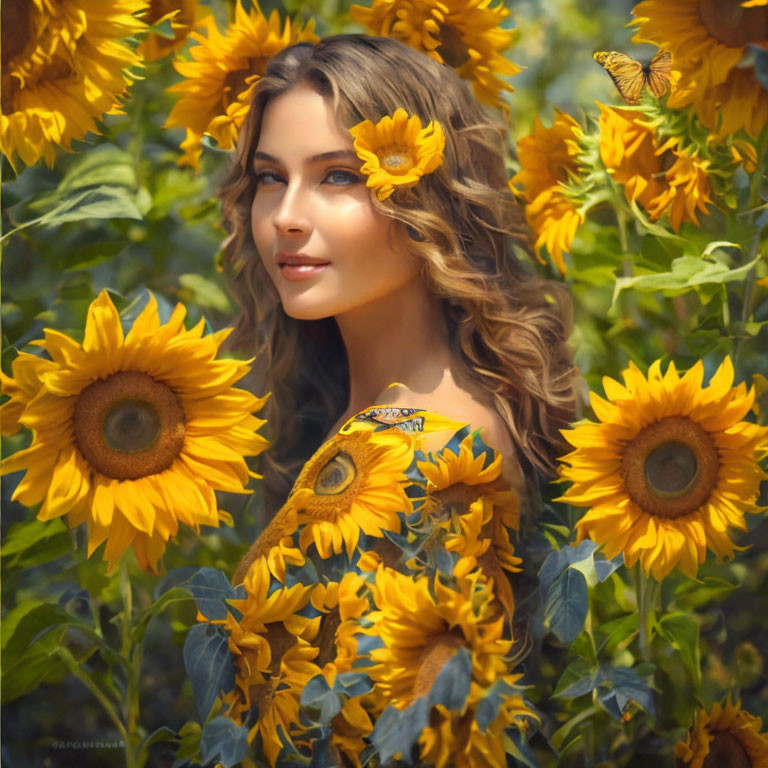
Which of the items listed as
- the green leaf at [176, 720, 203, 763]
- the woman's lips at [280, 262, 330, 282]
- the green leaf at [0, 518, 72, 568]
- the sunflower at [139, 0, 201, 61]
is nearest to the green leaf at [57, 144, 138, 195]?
the sunflower at [139, 0, 201, 61]

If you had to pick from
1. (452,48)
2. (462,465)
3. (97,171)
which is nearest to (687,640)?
(462,465)

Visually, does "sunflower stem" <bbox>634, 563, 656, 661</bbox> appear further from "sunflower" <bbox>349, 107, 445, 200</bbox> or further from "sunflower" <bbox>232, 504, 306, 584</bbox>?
"sunflower" <bbox>349, 107, 445, 200</bbox>

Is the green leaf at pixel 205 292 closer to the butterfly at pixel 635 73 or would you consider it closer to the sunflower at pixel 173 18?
the sunflower at pixel 173 18

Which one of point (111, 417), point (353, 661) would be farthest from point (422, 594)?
point (111, 417)

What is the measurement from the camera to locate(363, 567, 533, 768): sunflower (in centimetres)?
102

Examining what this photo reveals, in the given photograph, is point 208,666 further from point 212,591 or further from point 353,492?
point 353,492

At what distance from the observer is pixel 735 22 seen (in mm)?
1055

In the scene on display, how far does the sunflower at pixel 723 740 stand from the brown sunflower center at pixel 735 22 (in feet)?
2.00

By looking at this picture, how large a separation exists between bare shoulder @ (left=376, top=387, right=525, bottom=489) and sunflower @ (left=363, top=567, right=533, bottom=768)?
4.7 inches

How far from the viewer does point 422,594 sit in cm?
104

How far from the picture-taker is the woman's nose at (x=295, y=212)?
1112 mm

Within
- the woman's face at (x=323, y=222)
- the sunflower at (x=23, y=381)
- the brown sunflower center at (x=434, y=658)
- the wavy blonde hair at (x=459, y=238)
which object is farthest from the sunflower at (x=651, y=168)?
the sunflower at (x=23, y=381)

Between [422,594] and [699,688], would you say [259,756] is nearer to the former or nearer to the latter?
[422,594]

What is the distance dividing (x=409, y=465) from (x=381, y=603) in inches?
5.0
